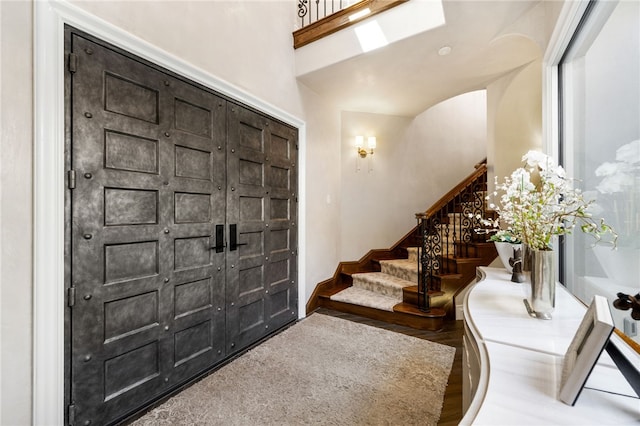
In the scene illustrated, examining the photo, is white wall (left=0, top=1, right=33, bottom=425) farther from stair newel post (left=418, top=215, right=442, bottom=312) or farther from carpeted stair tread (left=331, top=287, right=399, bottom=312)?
stair newel post (left=418, top=215, right=442, bottom=312)

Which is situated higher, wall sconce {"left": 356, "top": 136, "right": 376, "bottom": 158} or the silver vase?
wall sconce {"left": 356, "top": 136, "right": 376, "bottom": 158}

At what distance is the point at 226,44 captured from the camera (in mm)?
2352

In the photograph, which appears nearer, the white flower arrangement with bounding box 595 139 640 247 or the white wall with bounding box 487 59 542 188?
the white flower arrangement with bounding box 595 139 640 247

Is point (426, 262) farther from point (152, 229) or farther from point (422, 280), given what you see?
point (152, 229)

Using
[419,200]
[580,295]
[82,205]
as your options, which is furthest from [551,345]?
[419,200]

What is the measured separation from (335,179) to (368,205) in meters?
0.85

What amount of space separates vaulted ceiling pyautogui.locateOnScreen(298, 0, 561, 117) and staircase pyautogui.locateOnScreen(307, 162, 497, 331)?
1.53 meters

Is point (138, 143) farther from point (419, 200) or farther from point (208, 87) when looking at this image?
point (419, 200)

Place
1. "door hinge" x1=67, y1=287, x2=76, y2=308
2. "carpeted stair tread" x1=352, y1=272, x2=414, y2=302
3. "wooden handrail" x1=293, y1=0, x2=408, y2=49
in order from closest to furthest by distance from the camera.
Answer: "door hinge" x1=67, y1=287, x2=76, y2=308, "wooden handrail" x1=293, y1=0, x2=408, y2=49, "carpeted stair tread" x1=352, y1=272, x2=414, y2=302

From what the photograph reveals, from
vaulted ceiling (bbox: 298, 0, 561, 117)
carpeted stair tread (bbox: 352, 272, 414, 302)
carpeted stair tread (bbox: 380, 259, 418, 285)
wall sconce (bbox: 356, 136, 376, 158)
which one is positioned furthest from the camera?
wall sconce (bbox: 356, 136, 376, 158)

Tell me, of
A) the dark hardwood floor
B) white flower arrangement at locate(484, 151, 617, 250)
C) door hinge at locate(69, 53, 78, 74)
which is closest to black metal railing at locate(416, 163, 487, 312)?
the dark hardwood floor

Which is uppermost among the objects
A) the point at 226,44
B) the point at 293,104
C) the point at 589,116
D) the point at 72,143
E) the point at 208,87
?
the point at 226,44

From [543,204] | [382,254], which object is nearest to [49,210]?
[543,204]

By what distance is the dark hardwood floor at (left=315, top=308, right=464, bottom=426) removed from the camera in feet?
5.79
